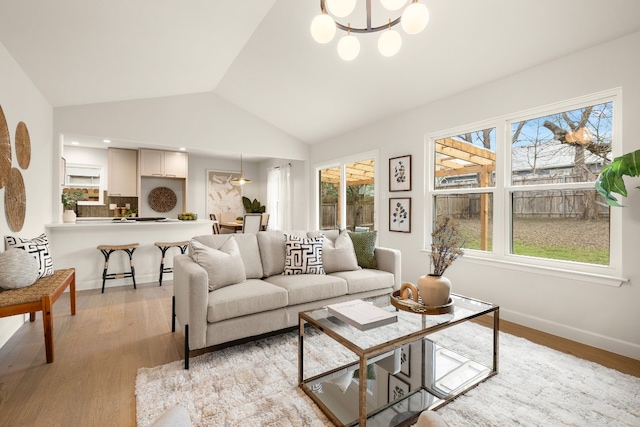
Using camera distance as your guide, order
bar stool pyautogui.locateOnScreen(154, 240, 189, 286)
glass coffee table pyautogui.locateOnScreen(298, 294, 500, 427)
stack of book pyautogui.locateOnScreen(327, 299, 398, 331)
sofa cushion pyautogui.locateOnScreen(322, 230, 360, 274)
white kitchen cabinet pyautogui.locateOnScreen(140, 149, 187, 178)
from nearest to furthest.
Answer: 1. glass coffee table pyautogui.locateOnScreen(298, 294, 500, 427)
2. stack of book pyautogui.locateOnScreen(327, 299, 398, 331)
3. sofa cushion pyautogui.locateOnScreen(322, 230, 360, 274)
4. bar stool pyautogui.locateOnScreen(154, 240, 189, 286)
5. white kitchen cabinet pyautogui.locateOnScreen(140, 149, 187, 178)

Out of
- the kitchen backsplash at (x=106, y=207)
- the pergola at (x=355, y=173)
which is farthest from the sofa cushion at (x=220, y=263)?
the kitchen backsplash at (x=106, y=207)

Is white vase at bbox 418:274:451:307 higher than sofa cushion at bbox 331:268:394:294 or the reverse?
higher

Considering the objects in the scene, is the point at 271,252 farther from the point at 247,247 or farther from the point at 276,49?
the point at 276,49

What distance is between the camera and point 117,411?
1.75m

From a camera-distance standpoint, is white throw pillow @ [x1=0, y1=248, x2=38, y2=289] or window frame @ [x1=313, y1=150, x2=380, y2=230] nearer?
white throw pillow @ [x1=0, y1=248, x2=38, y2=289]

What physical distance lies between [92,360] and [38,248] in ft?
4.19

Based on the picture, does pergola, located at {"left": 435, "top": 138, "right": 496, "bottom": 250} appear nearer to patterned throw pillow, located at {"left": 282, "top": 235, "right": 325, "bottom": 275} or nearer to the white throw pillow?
patterned throw pillow, located at {"left": 282, "top": 235, "right": 325, "bottom": 275}

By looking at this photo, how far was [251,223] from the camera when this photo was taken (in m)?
5.41

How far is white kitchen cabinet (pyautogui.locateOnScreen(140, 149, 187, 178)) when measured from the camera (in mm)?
6609

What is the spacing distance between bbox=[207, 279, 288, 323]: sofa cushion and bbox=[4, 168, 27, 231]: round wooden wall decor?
1997 millimetres

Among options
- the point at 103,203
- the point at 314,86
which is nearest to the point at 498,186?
the point at 314,86

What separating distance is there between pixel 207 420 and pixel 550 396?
204 centimetres

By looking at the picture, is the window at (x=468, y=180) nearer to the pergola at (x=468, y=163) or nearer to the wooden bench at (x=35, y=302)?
the pergola at (x=468, y=163)

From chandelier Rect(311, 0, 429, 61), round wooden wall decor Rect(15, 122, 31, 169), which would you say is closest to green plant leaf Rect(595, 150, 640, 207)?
chandelier Rect(311, 0, 429, 61)
